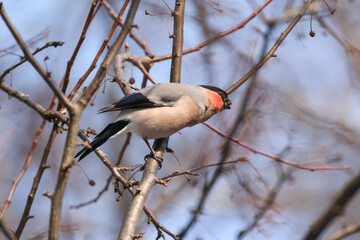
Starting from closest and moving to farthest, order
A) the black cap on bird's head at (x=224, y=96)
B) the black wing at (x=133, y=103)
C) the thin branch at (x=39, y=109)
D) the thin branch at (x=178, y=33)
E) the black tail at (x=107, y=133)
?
the thin branch at (x=39, y=109), the black tail at (x=107, y=133), the black wing at (x=133, y=103), the thin branch at (x=178, y=33), the black cap on bird's head at (x=224, y=96)

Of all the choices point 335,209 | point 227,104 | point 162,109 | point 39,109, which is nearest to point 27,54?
point 39,109

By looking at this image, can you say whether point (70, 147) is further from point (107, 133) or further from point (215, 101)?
point (215, 101)

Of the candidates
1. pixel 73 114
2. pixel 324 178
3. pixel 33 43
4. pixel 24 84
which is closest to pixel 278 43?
pixel 33 43

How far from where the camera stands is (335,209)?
5.07 ft

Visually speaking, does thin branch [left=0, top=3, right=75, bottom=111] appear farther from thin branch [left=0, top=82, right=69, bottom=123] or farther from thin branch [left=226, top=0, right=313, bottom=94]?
thin branch [left=226, top=0, right=313, bottom=94]

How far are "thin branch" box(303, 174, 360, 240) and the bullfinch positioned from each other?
1736mm

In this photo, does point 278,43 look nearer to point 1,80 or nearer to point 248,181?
point 248,181

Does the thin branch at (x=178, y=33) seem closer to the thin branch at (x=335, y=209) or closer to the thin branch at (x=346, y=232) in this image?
the thin branch at (x=335, y=209)

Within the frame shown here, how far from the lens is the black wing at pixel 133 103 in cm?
310

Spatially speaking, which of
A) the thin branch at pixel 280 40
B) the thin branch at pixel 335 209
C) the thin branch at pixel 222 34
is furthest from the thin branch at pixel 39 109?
the thin branch at pixel 222 34

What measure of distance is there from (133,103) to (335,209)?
6.25 ft

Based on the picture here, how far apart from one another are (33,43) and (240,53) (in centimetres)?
204

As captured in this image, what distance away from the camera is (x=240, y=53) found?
3.85 meters

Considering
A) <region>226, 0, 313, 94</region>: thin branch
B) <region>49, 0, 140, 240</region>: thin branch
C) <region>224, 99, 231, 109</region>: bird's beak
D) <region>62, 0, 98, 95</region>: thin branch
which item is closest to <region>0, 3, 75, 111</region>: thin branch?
<region>49, 0, 140, 240</region>: thin branch
